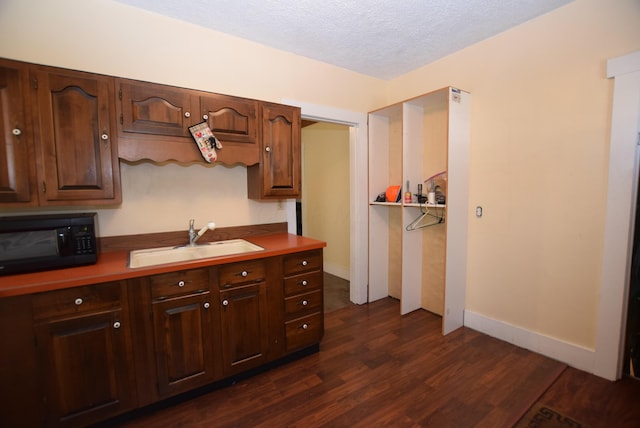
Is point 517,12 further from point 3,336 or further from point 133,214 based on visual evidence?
point 3,336

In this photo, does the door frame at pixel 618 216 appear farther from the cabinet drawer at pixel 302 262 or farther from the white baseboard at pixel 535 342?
the cabinet drawer at pixel 302 262

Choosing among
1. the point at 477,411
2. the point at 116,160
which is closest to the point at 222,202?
the point at 116,160

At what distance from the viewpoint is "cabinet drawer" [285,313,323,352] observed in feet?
7.00

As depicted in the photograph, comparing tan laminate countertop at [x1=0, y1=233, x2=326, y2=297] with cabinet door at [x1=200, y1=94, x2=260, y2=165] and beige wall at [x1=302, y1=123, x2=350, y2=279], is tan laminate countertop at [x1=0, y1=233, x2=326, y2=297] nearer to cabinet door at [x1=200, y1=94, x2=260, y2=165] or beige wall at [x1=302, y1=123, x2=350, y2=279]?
cabinet door at [x1=200, y1=94, x2=260, y2=165]

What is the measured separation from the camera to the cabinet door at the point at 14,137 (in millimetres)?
1473

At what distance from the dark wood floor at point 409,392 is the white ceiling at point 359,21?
8.60ft

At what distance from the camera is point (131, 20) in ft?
6.50

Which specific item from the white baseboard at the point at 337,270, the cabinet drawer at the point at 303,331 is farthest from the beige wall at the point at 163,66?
the white baseboard at the point at 337,270

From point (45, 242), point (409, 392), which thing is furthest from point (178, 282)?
point (409, 392)

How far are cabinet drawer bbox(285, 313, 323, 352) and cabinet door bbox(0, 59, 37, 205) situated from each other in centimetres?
179

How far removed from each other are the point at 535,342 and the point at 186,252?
2855 mm

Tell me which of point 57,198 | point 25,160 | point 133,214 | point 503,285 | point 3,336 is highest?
point 25,160

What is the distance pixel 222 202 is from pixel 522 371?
2.65 metres

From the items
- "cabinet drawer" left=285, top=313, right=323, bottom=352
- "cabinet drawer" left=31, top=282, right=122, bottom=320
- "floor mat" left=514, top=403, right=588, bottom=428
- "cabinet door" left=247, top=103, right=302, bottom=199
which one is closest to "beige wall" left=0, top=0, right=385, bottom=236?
"cabinet door" left=247, top=103, right=302, bottom=199
